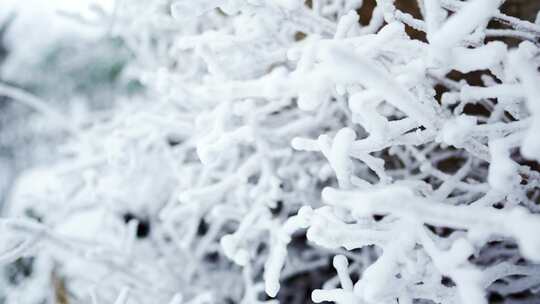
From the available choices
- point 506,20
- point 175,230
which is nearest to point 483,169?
point 506,20

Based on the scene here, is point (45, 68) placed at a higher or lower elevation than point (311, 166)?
lower

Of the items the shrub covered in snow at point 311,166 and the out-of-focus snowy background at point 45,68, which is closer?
the shrub covered in snow at point 311,166

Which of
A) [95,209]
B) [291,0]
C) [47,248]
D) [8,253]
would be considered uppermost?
[291,0]

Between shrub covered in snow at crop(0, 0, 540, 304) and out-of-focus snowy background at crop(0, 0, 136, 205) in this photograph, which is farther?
out-of-focus snowy background at crop(0, 0, 136, 205)

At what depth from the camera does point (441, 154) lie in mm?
1186

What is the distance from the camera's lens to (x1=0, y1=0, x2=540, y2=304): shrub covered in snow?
0.51m

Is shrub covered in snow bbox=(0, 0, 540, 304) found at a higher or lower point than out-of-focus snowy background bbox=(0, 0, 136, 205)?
higher

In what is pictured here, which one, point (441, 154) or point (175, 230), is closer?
point (441, 154)

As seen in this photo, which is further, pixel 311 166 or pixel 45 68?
pixel 45 68

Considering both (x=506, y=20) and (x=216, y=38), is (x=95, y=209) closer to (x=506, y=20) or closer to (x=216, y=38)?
(x=216, y=38)

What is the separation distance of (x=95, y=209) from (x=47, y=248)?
49 cm

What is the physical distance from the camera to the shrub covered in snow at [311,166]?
510 millimetres

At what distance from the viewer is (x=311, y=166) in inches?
49.5

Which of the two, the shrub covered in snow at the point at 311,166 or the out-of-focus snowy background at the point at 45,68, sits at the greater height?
the shrub covered in snow at the point at 311,166
